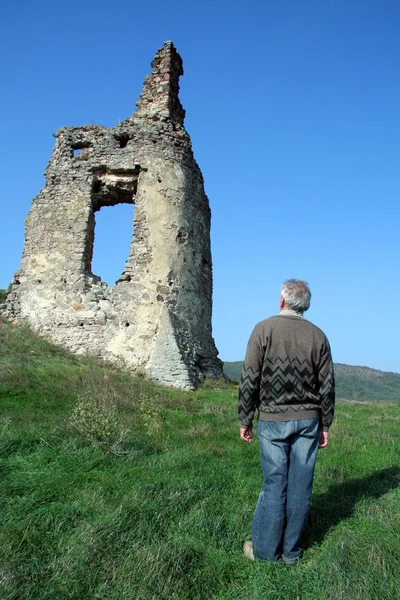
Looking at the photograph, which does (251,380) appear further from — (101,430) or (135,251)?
(135,251)

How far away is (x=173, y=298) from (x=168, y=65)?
6.78 m

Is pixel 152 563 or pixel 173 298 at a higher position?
pixel 173 298

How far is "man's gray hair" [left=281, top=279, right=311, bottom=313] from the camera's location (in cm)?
324

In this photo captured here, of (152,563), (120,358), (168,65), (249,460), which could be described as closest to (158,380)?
(120,358)

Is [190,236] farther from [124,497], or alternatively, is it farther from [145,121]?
[124,497]

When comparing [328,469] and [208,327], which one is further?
[208,327]

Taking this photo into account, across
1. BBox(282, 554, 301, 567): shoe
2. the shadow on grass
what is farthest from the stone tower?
Result: BBox(282, 554, 301, 567): shoe

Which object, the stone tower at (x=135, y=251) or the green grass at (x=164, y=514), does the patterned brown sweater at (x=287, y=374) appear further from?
the stone tower at (x=135, y=251)

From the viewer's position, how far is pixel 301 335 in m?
3.08

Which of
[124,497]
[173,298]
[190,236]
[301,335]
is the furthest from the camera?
[190,236]

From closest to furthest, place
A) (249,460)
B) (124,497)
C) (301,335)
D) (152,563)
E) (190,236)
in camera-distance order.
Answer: (152,563), (301,335), (124,497), (249,460), (190,236)

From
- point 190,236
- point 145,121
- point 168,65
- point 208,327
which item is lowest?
point 208,327

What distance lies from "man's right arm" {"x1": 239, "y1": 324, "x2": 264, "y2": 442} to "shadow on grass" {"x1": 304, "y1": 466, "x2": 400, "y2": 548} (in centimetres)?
88

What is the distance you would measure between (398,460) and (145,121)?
10447 mm
